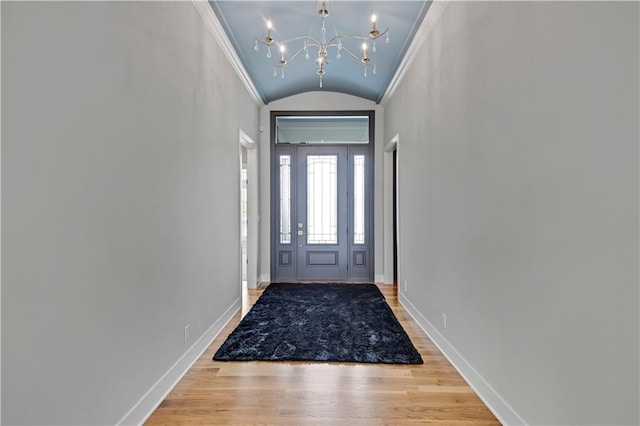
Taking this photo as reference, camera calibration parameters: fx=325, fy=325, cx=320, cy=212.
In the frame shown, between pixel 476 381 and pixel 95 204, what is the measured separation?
8.20 feet

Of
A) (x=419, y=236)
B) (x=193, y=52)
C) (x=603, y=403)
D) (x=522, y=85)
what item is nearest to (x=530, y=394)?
(x=603, y=403)

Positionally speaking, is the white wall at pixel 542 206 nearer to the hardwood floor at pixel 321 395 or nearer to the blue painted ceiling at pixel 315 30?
the hardwood floor at pixel 321 395

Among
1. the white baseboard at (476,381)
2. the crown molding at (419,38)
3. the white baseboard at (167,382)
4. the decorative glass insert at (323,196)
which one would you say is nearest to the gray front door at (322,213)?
the decorative glass insert at (323,196)

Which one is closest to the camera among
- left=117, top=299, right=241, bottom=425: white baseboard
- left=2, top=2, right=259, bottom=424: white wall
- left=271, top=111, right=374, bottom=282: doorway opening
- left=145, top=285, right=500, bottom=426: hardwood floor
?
left=2, top=2, right=259, bottom=424: white wall

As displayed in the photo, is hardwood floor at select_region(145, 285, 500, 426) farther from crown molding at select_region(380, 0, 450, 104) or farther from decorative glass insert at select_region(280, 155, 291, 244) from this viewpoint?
decorative glass insert at select_region(280, 155, 291, 244)

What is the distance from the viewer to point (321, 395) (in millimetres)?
2186

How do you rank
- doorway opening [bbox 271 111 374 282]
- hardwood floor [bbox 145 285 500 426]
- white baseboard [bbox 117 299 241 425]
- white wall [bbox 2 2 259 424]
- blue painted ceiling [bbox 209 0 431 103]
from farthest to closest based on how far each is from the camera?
doorway opening [bbox 271 111 374 282], blue painted ceiling [bbox 209 0 431 103], hardwood floor [bbox 145 285 500 426], white baseboard [bbox 117 299 241 425], white wall [bbox 2 2 259 424]

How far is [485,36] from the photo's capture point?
2107 millimetres

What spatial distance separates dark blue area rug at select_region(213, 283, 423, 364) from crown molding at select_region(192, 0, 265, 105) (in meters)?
2.93

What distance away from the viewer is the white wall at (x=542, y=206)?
117 centimetres

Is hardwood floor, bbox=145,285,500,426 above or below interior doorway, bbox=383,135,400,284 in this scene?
below

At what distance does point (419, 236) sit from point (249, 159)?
3.20 meters

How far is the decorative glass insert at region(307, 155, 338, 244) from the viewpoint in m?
5.74

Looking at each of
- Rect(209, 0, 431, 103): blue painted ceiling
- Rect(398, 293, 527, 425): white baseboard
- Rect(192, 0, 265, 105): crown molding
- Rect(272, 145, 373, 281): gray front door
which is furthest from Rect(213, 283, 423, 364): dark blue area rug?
Rect(209, 0, 431, 103): blue painted ceiling
